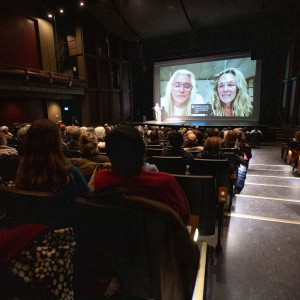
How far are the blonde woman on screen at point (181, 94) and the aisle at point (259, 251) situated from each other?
9747 millimetres

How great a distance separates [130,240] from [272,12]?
11.6m

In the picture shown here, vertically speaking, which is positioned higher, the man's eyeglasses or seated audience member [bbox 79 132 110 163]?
the man's eyeglasses

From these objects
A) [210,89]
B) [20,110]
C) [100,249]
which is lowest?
[100,249]

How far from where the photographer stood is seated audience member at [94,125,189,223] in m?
1.10

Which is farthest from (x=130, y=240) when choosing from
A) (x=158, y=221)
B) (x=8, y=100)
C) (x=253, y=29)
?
(x=253, y=29)

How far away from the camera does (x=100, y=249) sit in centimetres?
107

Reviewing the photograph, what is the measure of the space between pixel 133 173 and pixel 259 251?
5.49 feet

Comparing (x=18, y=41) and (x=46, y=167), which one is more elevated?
(x=18, y=41)

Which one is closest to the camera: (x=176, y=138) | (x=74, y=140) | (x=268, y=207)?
(x=176, y=138)

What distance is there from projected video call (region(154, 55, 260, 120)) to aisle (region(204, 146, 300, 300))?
29.2ft

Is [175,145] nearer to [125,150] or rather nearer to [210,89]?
[125,150]

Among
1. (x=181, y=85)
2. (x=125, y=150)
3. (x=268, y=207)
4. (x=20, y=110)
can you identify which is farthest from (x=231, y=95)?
(x=125, y=150)

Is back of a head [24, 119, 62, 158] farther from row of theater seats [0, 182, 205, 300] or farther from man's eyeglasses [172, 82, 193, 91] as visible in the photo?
man's eyeglasses [172, 82, 193, 91]

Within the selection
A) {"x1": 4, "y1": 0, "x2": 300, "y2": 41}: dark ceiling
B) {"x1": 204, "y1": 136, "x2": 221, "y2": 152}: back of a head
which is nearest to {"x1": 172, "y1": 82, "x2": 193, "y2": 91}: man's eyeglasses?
{"x1": 4, "y1": 0, "x2": 300, "y2": 41}: dark ceiling
